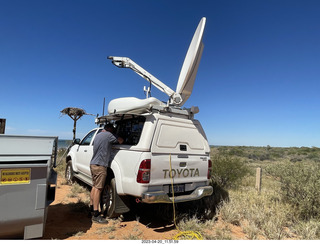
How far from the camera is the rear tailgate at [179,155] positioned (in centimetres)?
385

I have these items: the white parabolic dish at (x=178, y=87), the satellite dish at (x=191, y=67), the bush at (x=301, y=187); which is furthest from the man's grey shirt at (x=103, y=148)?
the bush at (x=301, y=187)

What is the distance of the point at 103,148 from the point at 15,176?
1770 millimetres

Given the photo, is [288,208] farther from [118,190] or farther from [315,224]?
[118,190]

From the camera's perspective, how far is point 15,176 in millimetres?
2695

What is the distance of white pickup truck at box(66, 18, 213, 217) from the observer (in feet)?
12.2

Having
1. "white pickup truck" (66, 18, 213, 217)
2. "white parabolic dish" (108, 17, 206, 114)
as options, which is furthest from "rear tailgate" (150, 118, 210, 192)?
"white parabolic dish" (108, 17, 206, 114)

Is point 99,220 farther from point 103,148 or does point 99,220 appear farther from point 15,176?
point 15,176

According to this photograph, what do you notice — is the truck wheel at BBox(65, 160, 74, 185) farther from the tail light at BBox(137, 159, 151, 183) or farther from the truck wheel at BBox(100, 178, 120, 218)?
the tail light at BBox(137, 159, 151, 183)

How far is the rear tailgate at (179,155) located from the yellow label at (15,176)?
6.31 feet

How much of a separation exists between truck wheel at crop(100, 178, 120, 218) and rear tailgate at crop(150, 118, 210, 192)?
39.7 inches

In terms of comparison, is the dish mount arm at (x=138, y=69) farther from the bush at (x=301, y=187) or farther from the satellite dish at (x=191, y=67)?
the bush at (x=301, y=187)

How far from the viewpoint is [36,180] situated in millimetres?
2844

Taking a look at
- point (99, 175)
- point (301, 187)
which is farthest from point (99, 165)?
point (301, 187)
